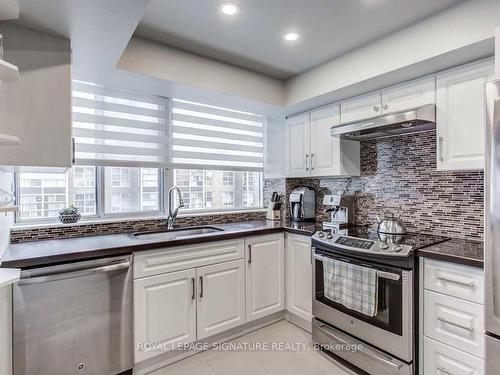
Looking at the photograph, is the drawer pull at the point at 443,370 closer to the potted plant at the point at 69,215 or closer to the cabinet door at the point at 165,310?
the cabinet door at the point at 165,310

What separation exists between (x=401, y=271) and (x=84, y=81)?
105 inches

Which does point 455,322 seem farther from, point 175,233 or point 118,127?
point 118,127

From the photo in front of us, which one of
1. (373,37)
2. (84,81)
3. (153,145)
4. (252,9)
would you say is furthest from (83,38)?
(373,37)

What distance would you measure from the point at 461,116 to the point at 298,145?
1.48 metres

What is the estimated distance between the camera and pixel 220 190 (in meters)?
3.20

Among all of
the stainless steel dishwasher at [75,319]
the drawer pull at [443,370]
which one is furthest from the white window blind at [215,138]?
the drawer pull at [443,370]

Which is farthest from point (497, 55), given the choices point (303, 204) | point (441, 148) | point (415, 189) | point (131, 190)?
point (131, 190)

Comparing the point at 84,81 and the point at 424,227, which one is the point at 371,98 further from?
the point at 84,81

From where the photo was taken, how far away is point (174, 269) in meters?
2.07

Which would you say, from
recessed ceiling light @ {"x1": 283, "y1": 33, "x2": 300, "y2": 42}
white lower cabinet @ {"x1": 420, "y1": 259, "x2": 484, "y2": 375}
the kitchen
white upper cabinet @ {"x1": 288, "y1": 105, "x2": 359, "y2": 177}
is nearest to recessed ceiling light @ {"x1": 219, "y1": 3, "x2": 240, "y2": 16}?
the kitchen

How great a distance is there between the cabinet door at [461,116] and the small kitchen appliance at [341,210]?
0.91 m

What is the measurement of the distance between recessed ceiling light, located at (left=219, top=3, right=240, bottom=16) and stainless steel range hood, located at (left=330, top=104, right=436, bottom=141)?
1211mm

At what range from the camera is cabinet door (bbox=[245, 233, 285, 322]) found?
8.15ft

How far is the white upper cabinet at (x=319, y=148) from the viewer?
8.72 ft
